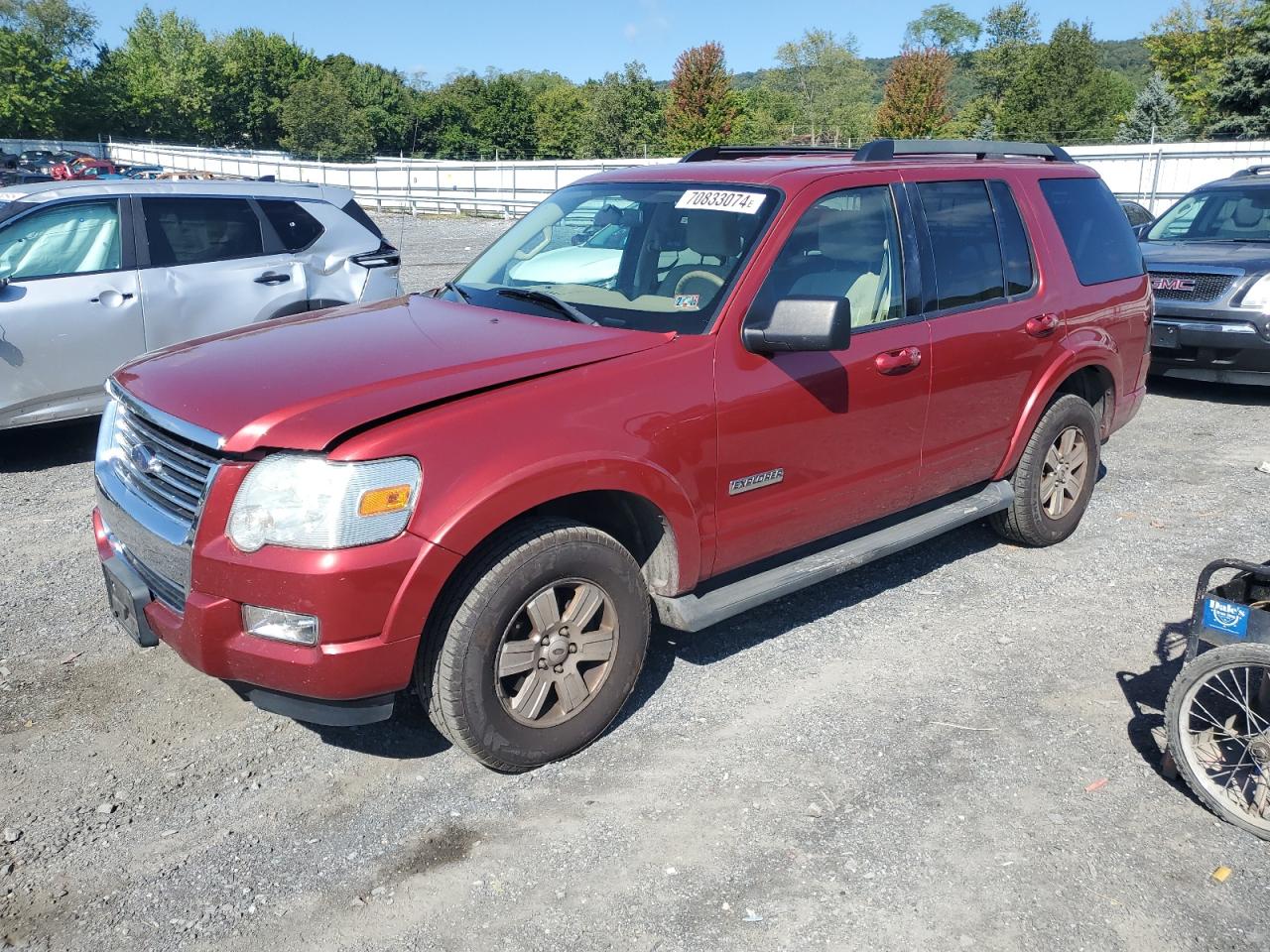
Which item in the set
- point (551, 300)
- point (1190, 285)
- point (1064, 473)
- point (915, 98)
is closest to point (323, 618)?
point (551, 300)

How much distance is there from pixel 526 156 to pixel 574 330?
98.4m

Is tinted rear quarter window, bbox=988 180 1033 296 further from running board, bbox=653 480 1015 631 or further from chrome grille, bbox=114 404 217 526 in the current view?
chrome grille, bbox=114 404 217 526

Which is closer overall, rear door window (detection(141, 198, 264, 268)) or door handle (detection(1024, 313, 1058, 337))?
door handle (detection(1024, 313, 1058, 337))

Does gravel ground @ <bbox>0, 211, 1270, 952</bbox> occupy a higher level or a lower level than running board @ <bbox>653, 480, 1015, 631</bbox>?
lower

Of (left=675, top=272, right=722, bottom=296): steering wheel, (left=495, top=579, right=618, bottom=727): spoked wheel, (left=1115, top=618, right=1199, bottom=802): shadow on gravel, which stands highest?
(left=675, top=272, right=722, bottom=296): steering wheel

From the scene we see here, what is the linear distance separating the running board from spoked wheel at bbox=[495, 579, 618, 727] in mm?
328

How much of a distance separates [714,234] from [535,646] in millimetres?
1771

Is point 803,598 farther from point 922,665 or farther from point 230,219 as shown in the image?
point 230,219

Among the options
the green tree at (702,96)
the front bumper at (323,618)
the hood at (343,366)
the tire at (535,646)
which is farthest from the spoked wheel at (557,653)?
the green tree at (702,96)

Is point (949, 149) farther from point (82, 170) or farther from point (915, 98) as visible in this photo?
point (915, 98)

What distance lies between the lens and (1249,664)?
3264 mm

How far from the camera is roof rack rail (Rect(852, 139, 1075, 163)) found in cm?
471

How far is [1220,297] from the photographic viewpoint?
9086mm

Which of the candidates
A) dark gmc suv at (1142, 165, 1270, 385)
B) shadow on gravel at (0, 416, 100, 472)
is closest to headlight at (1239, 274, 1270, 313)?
dark gmc suv at (1142, 165, 1270, 385)
